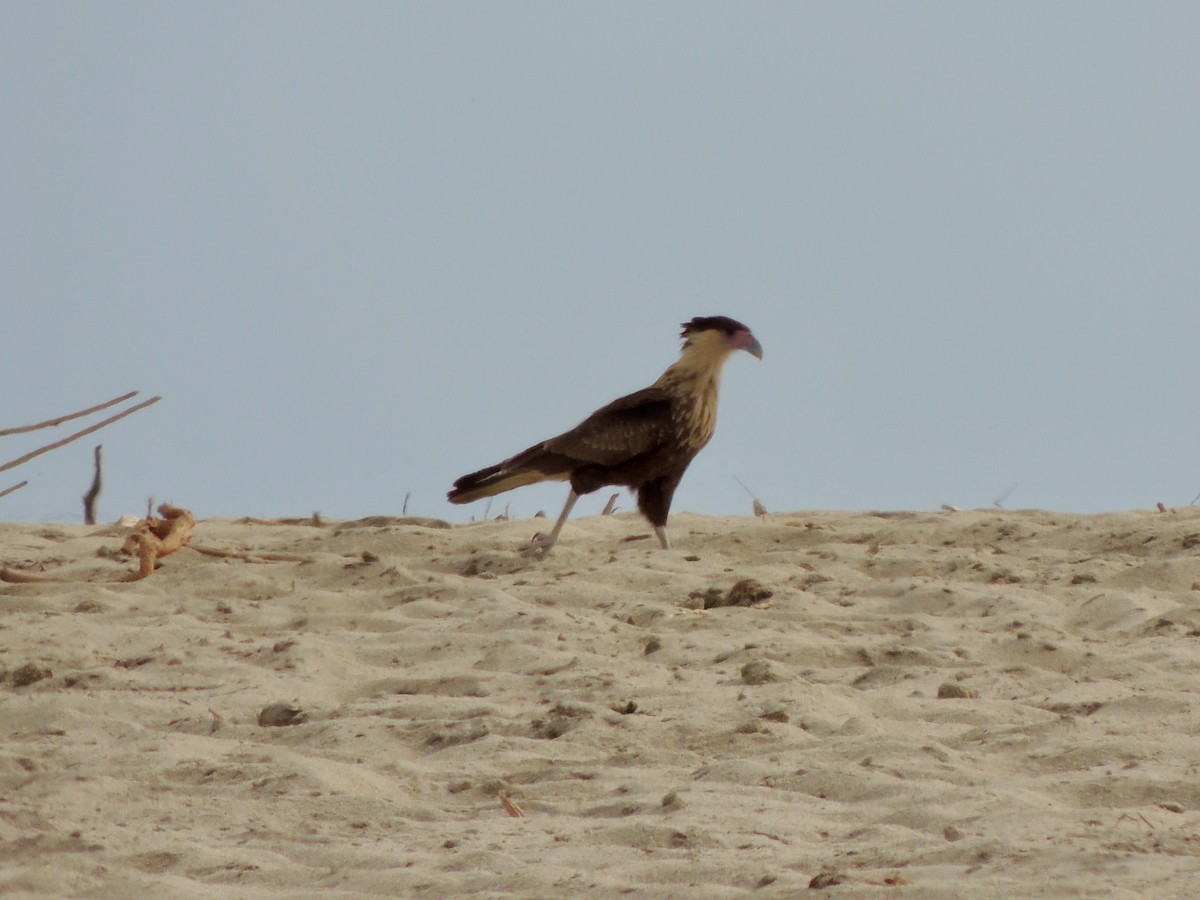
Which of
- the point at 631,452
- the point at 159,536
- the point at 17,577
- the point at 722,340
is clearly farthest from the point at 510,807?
the point at 722,340

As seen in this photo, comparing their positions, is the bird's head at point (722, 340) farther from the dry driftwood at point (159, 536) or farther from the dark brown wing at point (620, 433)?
the dry driftwood at point (159, 536)

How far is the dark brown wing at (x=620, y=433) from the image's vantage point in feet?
27.9

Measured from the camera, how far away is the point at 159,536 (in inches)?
297

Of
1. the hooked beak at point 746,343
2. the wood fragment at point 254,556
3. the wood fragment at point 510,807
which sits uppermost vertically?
the hooked beak at point 746,343

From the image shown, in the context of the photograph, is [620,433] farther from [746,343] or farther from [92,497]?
[92,497]

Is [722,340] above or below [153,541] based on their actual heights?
above

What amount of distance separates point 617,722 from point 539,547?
3.24m

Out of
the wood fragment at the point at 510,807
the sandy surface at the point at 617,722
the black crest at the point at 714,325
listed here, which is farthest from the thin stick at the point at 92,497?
the wood fragment at the point at 510,807

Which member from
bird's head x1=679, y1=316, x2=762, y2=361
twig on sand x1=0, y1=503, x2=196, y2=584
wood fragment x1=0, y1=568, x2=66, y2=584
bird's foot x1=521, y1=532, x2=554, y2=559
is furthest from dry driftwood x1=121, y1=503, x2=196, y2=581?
bird's head x1=679, y1=316, x2=762, y2=361

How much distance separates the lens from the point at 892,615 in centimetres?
612

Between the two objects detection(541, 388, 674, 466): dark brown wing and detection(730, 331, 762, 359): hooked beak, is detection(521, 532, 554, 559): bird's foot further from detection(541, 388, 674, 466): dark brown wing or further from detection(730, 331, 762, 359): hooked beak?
detection(730, 331, 762, 359): hooked beak

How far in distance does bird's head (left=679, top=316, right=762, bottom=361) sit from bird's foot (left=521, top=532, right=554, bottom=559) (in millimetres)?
1711

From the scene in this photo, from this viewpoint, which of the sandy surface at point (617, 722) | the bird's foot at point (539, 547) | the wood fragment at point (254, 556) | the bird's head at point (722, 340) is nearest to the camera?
the sandy surface at point (617, 722)

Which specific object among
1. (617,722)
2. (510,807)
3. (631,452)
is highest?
A: (631,452)
